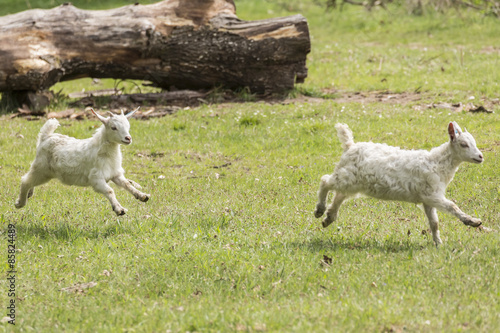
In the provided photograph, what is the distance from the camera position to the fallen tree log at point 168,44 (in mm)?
14977

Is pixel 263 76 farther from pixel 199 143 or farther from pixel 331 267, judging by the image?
pixel 331 267

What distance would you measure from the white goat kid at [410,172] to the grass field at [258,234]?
0.52m

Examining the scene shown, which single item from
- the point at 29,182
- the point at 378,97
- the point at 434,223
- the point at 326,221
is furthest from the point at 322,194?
the point at 378,97

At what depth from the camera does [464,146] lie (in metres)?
7.24

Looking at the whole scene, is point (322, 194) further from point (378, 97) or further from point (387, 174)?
point (378, 97)

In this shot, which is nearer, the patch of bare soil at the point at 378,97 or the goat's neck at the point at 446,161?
the goat's neck at the point at 446,161

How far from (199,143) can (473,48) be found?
1077 centimetres

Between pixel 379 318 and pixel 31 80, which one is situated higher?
pixel 379 318

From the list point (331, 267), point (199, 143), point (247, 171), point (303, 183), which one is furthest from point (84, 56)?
point (331, 267)

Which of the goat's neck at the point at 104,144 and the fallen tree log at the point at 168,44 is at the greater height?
the goat's neck at the point at 104,144

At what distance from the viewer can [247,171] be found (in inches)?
452

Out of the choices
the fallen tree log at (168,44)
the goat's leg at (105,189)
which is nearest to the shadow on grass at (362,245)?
the goat's leg at (105,189)

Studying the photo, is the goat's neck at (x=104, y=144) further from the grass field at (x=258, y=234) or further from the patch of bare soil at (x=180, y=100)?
Answer: the patch of bare soil at (x=180, y=100)

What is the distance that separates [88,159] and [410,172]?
3.98 metres
